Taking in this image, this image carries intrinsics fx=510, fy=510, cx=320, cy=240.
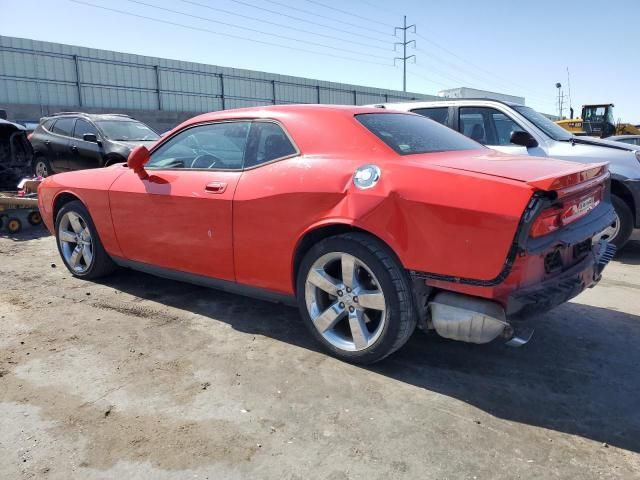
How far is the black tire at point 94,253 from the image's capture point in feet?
15.2

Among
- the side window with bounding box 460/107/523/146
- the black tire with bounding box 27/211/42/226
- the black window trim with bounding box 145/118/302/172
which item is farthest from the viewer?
the black tire with bounding box 27/211/42/226

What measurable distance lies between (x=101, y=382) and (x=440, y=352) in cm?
209

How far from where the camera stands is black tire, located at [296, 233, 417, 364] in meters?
2.83

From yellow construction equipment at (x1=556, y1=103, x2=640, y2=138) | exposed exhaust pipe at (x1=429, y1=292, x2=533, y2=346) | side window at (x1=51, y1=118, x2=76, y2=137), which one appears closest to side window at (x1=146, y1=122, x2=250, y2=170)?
exposed exhaust pipe at (x1=429, y1=292, x2=533, y2=346)

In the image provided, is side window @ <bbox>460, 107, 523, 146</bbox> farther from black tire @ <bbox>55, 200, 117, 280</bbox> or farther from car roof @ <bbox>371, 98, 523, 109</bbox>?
black tire @ <bbox>55, 200, 117, 280</bbox>

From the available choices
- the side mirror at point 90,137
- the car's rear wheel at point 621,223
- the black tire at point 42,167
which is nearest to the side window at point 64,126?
the black tire at point 42,167

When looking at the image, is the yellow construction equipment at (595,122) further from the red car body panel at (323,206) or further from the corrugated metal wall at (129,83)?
the red car body panel at (323,206)

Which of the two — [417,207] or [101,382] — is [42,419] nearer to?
[101,382]

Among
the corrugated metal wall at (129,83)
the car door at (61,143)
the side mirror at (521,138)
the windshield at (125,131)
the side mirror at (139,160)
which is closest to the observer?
the side mirror at (139,160)

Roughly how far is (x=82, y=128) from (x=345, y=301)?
8.69 m

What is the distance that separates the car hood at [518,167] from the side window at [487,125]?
3101 millimetres

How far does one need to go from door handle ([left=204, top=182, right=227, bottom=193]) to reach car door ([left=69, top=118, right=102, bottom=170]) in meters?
6.63

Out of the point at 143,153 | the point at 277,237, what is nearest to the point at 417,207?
the point at 277,237

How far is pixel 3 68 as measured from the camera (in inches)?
805
